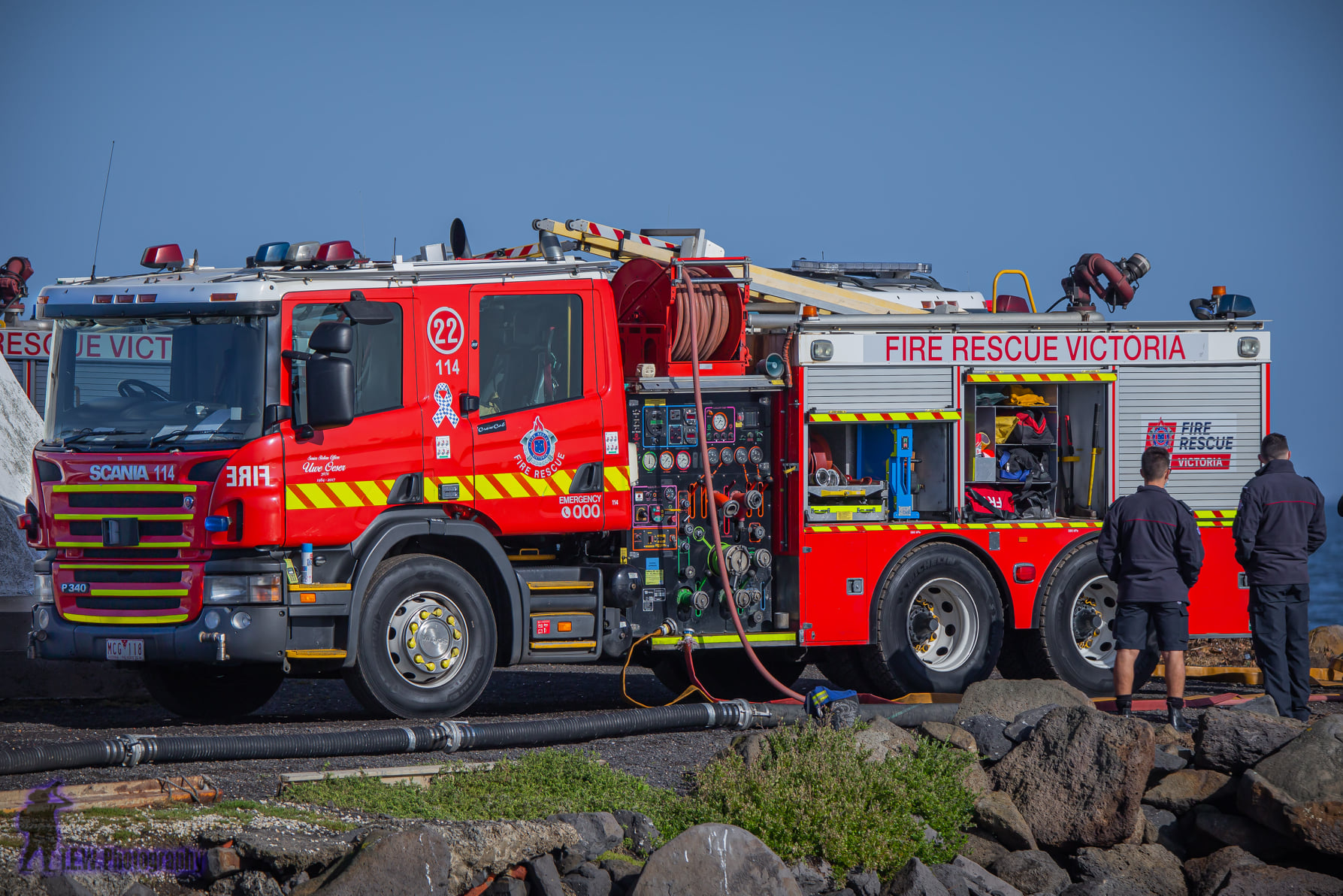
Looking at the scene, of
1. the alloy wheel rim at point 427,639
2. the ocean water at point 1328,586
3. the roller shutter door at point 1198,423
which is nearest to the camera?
the alloy wheel rim at point 427,639

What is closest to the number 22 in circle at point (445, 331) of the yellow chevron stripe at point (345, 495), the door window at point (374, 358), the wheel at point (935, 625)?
the door window at point (374, 358)

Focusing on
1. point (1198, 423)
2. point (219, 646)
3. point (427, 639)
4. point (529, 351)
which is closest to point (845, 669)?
point (1198, 423)

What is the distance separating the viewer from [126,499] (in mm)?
9945

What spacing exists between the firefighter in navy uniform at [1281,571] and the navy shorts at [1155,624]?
2.08 feet

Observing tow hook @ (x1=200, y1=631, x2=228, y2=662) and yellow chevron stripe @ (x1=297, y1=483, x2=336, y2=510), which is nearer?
tow hook @ (x1=200, y1=631, x2=228, y2=662)

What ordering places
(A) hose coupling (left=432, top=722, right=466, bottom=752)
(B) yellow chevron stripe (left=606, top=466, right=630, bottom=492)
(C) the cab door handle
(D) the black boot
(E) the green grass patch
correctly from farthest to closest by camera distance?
1. (B) yellow chevron stripe (left=606, top=466, right=630, bottom=492)
2. (C) the cab door handle
3. (D) the black boot
4. (A) hose coupling (left=432, top=722, right=466, bottom=752)
5. (E) the green grass patch

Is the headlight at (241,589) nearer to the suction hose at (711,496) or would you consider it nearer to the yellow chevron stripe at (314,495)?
the yellow chevron stripe at (314,495)

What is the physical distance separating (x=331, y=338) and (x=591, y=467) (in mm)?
2224

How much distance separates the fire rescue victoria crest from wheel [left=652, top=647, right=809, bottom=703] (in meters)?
2.74

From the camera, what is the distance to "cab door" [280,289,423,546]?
Answer: 32.6 ft

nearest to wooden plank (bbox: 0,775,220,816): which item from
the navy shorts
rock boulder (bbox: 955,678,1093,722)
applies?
rock boulder (bbox: 955,678,1093,722)

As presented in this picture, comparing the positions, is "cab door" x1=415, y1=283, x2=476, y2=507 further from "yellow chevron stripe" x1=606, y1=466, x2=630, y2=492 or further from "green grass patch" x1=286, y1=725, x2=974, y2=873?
"green grass patch" x1=286, y1=725, x2=974, y2=873

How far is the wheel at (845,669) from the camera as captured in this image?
12094mm

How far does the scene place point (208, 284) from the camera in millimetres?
10094
